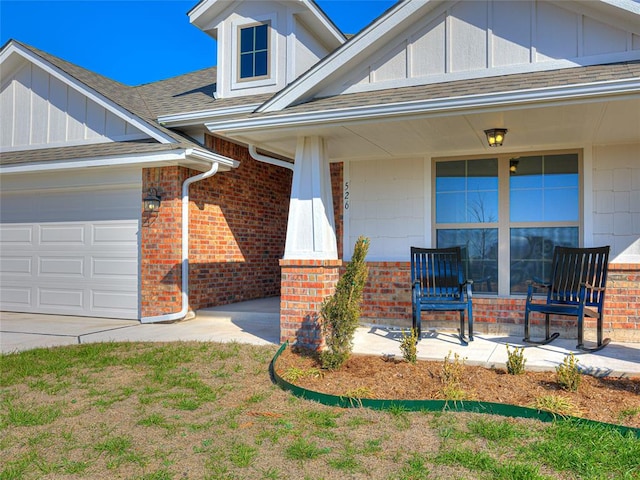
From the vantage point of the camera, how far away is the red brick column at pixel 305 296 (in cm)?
566

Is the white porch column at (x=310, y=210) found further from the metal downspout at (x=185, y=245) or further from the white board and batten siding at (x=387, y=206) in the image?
the metal downspout at (x=185, y=245)

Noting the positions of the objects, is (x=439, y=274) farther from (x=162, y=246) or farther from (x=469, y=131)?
(x=162, y=246)

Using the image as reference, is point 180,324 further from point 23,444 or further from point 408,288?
point 23,444

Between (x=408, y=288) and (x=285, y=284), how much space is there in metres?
1.94

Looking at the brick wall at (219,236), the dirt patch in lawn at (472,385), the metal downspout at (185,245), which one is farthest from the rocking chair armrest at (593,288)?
the brick wall at (219,236)

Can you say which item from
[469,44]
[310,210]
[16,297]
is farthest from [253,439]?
[16,297]

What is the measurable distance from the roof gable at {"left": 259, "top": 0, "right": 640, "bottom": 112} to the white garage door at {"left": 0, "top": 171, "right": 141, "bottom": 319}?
13.4 ft

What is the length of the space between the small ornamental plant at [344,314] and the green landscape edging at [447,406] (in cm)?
63

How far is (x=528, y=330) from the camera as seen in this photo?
18.8 ft

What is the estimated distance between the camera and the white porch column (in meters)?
5.81

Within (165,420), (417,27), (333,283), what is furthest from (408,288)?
(165,420)

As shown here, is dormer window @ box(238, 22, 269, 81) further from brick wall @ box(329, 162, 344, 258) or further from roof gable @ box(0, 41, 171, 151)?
brick wall @ box(329, 162, 344, 258)

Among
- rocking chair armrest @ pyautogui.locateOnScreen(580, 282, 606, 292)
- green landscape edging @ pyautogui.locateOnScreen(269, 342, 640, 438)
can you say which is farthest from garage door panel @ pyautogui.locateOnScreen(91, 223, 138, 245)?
rocking chair armrest @ pyautogui.locateOnScreen(580, 282, 606, 292)

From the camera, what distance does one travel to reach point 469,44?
563 centimetres
